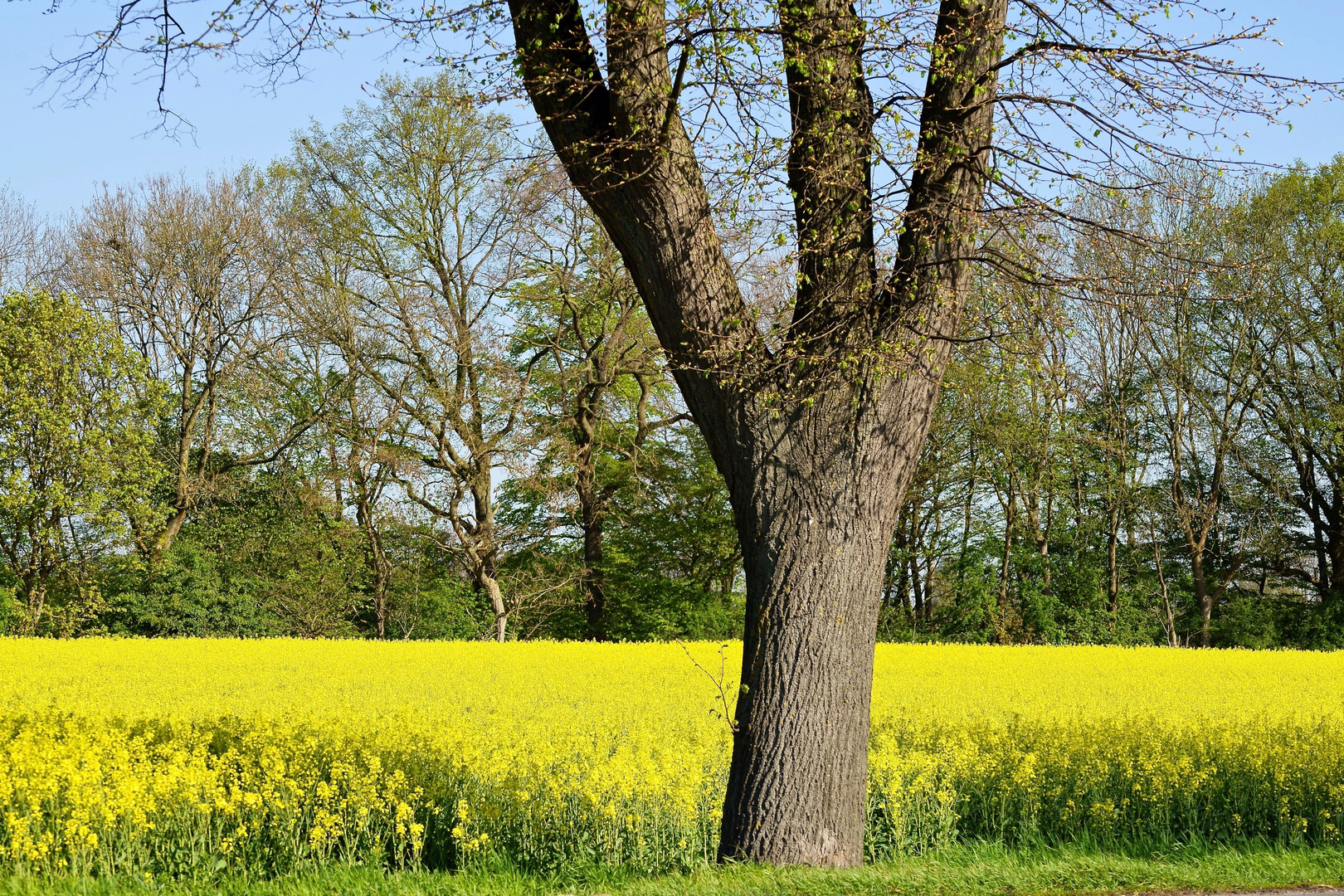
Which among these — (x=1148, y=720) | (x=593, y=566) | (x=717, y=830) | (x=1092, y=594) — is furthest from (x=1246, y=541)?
(x=717, y=830)

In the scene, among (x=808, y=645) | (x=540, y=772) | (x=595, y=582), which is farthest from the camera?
(x=595, y=582)

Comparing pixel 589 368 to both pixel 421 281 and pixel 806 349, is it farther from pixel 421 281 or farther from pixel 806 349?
pixel 806 349

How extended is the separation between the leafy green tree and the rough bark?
784 inches

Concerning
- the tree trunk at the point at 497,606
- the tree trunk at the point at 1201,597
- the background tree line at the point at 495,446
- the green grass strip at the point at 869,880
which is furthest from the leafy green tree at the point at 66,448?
the tree trunk at the point at 1201,597

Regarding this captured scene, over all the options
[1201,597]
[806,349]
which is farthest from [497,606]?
[806,349]

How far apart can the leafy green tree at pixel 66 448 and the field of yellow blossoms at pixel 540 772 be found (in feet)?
31.7

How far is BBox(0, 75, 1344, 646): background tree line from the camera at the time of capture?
77.7 ft

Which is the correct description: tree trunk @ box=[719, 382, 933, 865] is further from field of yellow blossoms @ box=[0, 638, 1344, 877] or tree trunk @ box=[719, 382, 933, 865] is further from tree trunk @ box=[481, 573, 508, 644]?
tree trunk @ box=[481, 573, 508, 644]

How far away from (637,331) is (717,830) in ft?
61.7

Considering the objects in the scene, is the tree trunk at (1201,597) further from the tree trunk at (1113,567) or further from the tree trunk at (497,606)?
the tree trunk at (497,606)

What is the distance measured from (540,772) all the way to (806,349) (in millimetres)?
3674

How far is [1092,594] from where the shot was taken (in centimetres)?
2852

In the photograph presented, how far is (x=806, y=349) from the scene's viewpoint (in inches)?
241

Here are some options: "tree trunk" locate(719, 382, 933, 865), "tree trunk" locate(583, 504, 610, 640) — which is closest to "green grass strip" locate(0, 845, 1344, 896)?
"tree trunk" locate(719, 382, 933, 865)
